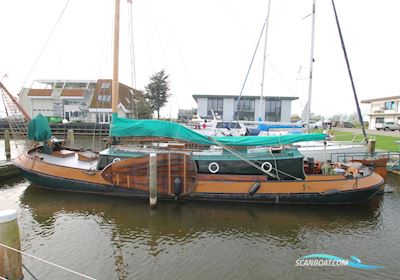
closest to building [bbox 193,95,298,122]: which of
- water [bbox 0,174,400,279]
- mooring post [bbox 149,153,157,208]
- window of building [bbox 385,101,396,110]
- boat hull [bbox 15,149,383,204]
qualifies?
window of building [bbox 385,101,396,110]

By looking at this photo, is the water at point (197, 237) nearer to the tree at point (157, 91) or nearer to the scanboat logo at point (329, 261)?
the scanboat logo at point (329, 261)

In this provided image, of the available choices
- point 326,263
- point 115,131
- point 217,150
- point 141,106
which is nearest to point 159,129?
point 115,131

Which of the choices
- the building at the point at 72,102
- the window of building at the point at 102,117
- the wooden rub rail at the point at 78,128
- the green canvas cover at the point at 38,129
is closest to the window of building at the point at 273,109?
the building at the point at 72,102

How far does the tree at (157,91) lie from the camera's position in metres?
42.9

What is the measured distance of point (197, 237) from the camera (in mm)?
7566

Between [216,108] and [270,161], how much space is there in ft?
108

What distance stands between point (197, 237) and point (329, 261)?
3535mm

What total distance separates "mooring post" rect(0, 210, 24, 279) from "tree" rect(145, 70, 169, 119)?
38784 mm

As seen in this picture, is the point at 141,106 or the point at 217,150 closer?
the point at 217,150

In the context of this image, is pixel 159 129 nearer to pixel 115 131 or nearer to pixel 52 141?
pixel 115 131

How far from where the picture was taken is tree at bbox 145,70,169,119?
42.9 metres

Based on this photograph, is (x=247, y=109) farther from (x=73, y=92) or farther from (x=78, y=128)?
(x=73, y=92)

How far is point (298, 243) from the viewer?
24.3 ft

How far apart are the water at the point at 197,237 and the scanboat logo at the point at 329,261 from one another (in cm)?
16
